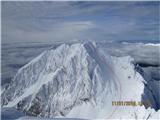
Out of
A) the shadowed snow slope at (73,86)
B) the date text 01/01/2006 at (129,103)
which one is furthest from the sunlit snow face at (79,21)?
the date text 01/01/2006 at (129,103)

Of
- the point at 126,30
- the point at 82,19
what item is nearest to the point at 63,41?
the point at 82,19

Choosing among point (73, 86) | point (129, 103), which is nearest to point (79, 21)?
point (73, 86)

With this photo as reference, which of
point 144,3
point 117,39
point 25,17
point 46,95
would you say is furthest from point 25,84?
point 144,3

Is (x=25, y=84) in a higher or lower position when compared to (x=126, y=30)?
lower

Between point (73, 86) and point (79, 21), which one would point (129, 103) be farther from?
point (79, 21)

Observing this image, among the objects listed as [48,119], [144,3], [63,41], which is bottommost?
[48,119]

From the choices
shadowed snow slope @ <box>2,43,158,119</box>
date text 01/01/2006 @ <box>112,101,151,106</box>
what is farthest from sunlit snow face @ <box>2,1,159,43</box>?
date text 01/01/2006 @ <box>112,101,151,106</box>

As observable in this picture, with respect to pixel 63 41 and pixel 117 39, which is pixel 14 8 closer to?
pixel 63 41
